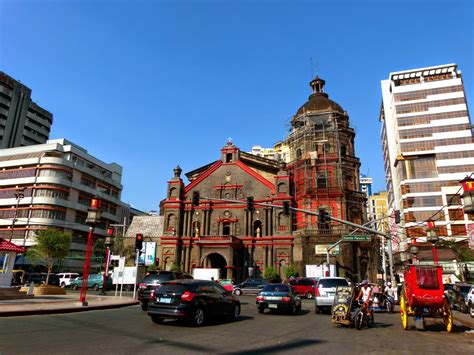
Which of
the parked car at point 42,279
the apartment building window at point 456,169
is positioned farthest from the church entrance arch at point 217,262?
the apartment building window at point 456,169

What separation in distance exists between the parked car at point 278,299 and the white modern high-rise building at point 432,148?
142 feet

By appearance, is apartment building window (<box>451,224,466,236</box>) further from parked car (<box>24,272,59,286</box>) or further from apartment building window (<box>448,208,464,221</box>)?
parked car (<box>24,272,59,286</box>)

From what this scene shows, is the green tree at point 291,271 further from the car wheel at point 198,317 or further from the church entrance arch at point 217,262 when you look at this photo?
the car wheel at point 198,317

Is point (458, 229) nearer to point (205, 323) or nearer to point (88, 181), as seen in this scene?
point (205, 323)

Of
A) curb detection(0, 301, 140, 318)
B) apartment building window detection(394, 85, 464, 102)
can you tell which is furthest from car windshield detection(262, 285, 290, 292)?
apartment building window detection(394, 85, 464, 102)

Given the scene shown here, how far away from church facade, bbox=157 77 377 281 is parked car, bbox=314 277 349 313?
23.4 meters

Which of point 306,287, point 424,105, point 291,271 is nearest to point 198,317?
point 306,287

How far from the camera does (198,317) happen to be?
36.2ft

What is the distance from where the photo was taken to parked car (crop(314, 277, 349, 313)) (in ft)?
54.5

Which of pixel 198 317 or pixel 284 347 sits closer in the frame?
pixel 284 347

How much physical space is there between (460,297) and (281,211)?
84.7 ft

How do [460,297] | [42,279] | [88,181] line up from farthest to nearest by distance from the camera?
[88,181], [42,279], [460,297]

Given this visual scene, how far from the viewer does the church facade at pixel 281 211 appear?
4178 cm

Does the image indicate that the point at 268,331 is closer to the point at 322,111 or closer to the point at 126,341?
the point at 126,341
